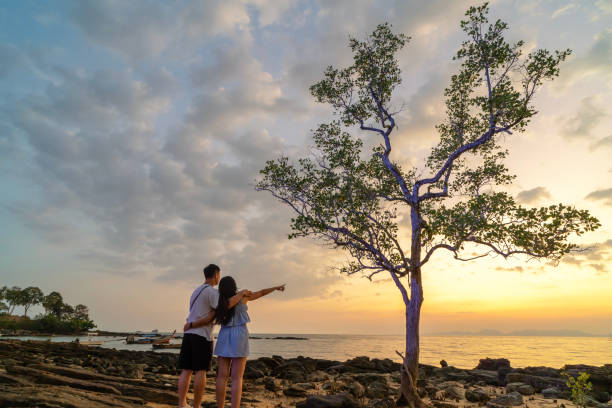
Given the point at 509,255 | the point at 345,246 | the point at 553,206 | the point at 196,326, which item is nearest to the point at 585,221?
the point at 553,206

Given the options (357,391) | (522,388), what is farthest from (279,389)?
(522,388)

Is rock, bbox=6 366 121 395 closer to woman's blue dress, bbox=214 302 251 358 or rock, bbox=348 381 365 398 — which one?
woman's blue dress, bbox=214 302 251 358

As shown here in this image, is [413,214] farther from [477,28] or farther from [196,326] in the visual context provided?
[196,326]

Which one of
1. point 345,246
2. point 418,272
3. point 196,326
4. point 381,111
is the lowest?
point 196,326

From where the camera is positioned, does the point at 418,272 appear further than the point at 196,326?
Yes

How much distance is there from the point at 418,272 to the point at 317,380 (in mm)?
8867

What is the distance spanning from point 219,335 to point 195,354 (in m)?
0.71

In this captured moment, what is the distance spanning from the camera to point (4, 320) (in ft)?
324

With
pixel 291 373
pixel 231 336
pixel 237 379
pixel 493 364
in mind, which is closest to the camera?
pixel 237 379

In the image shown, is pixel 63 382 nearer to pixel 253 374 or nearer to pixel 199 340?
pixel 199 340

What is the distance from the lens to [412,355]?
11781 millimetres

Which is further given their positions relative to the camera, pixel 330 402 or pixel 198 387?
pixel 330 402

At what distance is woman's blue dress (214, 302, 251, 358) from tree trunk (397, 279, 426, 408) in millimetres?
7034

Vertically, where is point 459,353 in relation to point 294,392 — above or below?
below
